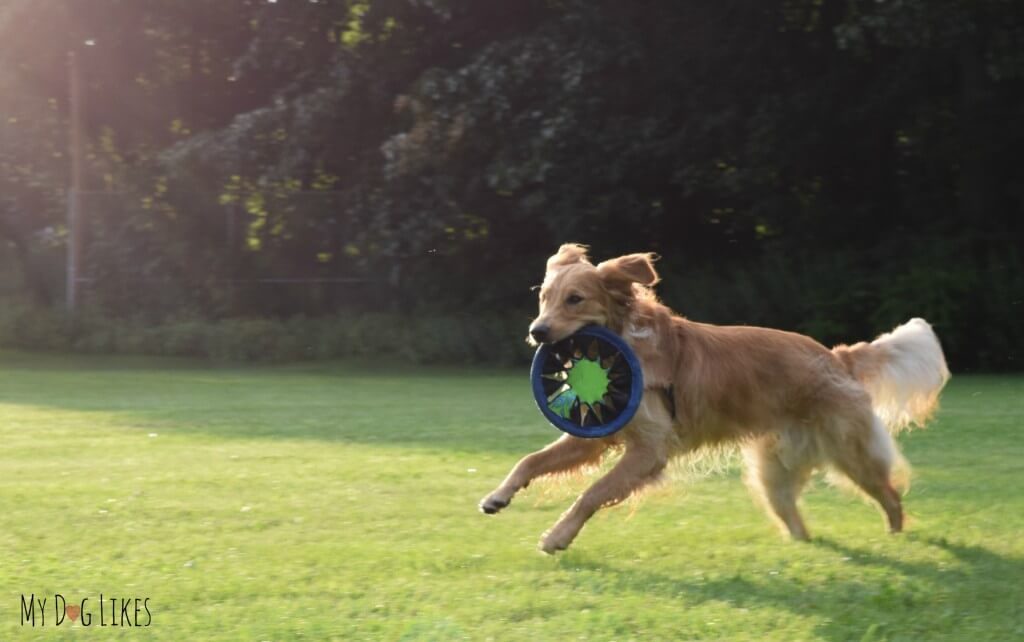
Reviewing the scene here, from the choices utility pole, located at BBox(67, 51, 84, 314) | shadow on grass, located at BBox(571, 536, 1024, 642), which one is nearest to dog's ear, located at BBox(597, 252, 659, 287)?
shadow on grass, located at BBox(571, 536, 1024, 642)

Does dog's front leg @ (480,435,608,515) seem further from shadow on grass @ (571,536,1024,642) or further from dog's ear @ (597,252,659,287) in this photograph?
dog's ear @ (597,252,659,287)

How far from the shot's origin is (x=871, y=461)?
7.56m

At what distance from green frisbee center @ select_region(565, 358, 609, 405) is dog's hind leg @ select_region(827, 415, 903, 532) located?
133cm

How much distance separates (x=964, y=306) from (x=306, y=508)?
13207mm

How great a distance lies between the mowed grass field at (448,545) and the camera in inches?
221

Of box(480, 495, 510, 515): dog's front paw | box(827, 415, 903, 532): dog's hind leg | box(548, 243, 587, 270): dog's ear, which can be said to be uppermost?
box(548, 243, 587, 270): dog's ear

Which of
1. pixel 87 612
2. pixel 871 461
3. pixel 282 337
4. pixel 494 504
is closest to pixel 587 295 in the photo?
pixel 494 504

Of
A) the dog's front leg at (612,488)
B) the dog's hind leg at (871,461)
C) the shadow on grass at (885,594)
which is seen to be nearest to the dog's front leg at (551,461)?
the dog's front leg at (612,488)

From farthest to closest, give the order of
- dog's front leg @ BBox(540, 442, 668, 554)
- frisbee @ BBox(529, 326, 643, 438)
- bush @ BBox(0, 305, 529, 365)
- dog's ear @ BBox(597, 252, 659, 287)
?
1. bush @ BBox(0, 305, 529, 365)
2. dog's ear @ BBox(597, 252, 659, 287)
3. frisbee @ BBox(529, 326, 643, 438)
4. dog's front leg @ BBox(540, 442, 668, 554)

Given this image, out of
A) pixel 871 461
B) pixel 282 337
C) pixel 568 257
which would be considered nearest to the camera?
pixel 871 461

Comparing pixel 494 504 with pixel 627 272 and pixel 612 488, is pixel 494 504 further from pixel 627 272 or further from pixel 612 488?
pixel 627 272

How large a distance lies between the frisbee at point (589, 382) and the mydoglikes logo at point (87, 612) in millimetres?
2369

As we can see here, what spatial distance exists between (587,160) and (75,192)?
9535 mm

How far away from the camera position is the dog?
7215 mm
